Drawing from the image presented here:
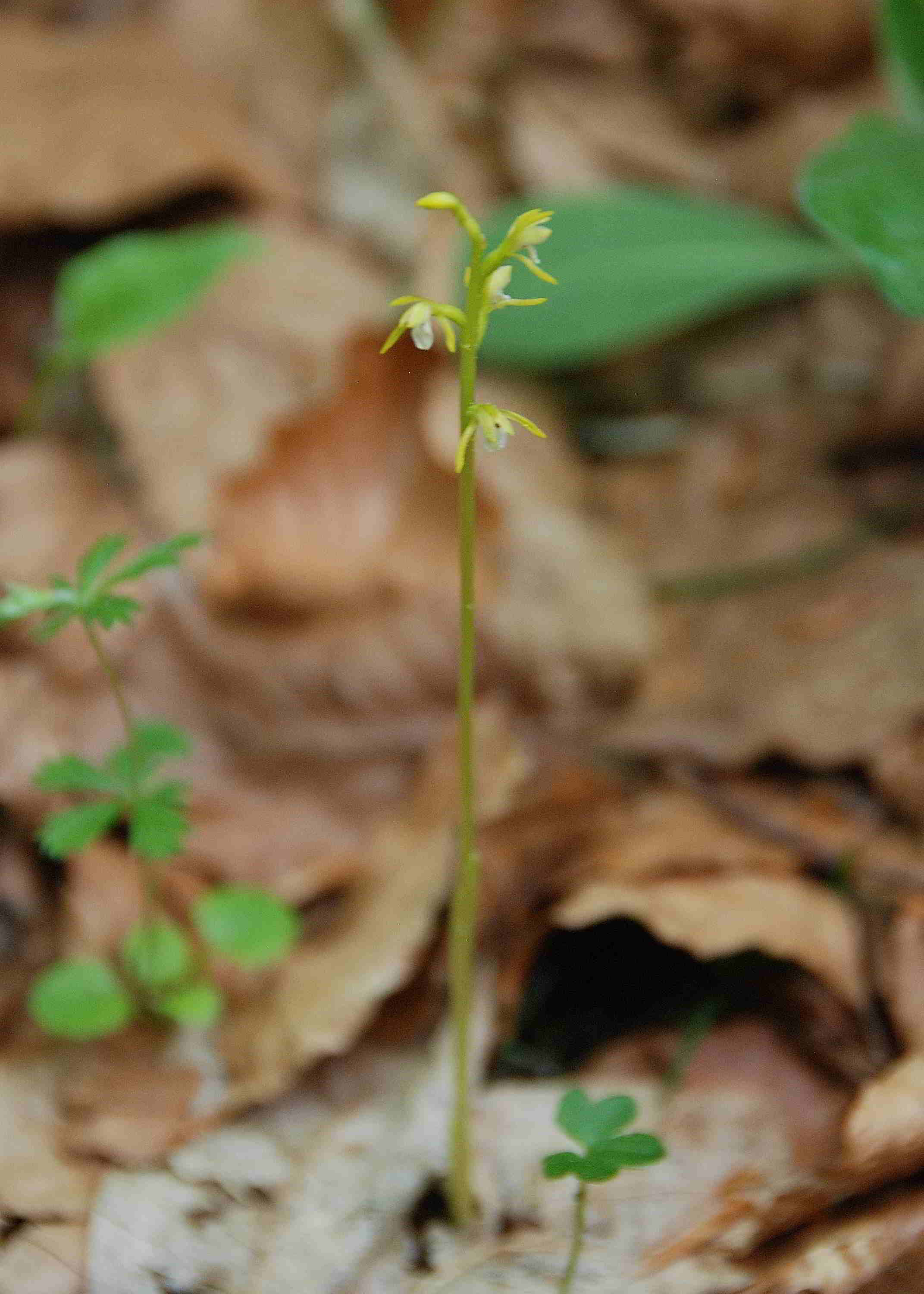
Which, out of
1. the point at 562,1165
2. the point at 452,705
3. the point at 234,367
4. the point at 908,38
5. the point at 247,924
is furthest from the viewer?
the point at 234,367

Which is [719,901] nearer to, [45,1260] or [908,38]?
[45,1260]

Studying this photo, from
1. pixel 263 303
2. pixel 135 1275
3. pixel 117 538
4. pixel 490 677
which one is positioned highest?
pixel 263 303

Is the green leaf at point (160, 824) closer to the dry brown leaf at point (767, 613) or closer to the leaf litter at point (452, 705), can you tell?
the leaf litter at point (452, 705)

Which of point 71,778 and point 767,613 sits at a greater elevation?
point 767,613

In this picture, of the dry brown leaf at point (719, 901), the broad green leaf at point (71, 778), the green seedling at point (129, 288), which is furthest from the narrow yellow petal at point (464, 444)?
the green seedling at point (129, 288)

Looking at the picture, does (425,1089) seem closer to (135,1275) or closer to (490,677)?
(135,1275)

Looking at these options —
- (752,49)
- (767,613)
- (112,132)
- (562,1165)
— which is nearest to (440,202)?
(562,1165)

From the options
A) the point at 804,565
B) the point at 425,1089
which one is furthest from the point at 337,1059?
the point at 804,565
